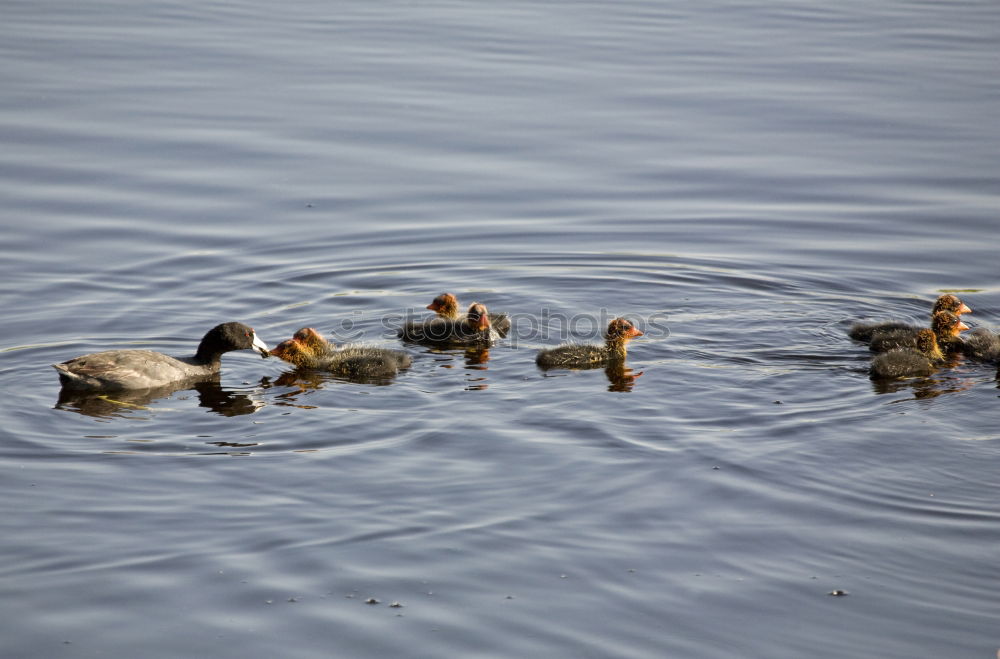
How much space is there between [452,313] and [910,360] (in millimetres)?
3655

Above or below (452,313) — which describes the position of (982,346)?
below

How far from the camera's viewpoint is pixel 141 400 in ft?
28.8

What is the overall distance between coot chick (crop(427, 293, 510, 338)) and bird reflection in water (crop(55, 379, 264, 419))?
6.53ft

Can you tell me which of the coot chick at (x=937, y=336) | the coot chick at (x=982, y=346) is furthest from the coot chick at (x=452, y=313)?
the coot chick at (x=982, y=346)

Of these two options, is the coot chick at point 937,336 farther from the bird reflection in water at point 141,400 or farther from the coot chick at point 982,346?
the bird reflection in water at point 141,400

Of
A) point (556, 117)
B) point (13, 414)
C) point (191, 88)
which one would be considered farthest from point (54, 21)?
point (13, 414)

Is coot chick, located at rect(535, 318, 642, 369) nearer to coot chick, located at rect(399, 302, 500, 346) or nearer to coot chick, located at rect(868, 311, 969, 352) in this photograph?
coot chick, located at rect(399, 302, 500, 346)

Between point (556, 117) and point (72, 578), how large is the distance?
34.9 feet

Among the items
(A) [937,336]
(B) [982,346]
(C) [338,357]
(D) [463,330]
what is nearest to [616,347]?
(D) [463,330]

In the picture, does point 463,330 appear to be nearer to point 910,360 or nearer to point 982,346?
point 910,360

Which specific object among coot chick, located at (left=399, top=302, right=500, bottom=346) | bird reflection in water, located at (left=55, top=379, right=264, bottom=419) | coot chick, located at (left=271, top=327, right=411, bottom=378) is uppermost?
coot chick, located at (left=399, top=302, right=500, bottom=346)

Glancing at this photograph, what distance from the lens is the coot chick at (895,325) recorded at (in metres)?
9.62

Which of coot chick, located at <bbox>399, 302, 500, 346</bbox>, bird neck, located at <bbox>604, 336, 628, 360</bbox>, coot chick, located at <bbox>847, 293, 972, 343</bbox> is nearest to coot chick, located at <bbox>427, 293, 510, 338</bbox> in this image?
coot chick, located at <bbox>399, 302, 500, 346</bbox>

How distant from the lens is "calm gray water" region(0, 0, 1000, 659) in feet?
19.7
